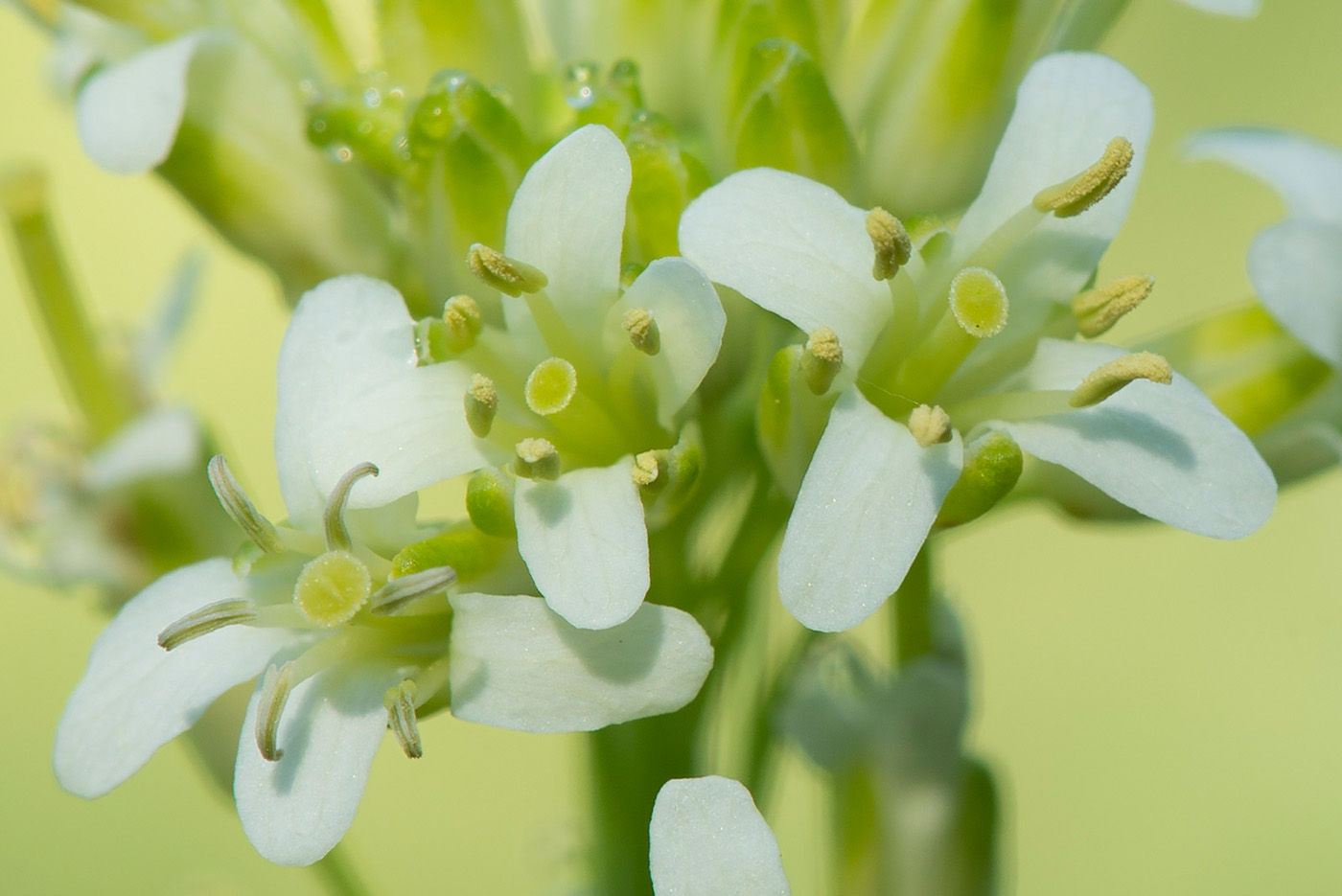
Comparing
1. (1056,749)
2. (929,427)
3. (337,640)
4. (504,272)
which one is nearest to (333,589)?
(337,640)

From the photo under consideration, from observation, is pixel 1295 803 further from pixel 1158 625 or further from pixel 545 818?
pixel 545 818

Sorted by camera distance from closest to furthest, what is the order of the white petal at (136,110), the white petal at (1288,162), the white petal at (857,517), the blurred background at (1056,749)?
the white petal at (857,517)
the white petal at (136,110)
the white petal at (1288,162)
the blurred background at (1056,749)

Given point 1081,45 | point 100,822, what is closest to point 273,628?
point 1081,45

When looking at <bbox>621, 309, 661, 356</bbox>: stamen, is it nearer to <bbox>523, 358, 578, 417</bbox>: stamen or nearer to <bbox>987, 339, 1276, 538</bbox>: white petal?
<bbox>523, 358, 578, 417</bbox>: stamen

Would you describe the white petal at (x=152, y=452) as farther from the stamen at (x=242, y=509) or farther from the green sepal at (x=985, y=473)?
the green sepal at (x=985, y=473)

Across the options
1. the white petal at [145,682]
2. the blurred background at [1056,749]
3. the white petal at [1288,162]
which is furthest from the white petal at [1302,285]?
the blurred background at [1056,749]

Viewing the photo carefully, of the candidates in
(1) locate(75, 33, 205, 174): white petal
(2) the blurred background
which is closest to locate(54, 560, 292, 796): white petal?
(1) locate(75, 33, 205, 174): white petal
